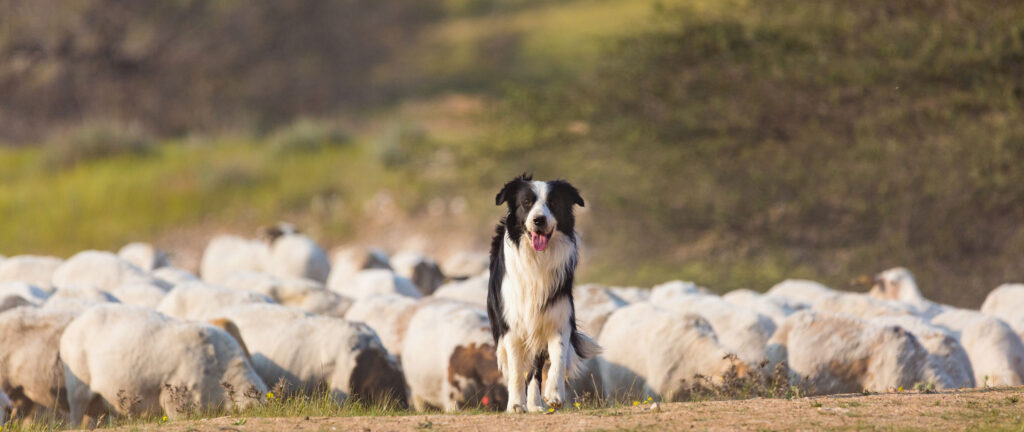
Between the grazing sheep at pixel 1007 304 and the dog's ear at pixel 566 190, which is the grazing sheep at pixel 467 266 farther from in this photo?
the dog's ear at pixel 566 190

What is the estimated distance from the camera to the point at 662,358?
7.96m

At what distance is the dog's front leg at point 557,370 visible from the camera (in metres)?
6.10

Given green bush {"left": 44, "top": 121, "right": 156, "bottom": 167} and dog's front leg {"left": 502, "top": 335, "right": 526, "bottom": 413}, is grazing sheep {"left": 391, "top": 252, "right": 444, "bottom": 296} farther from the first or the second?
green bush {"left": 44, "top": 121, "right": 156, "bottom": 167}

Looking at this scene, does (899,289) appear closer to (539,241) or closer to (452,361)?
(452,361)

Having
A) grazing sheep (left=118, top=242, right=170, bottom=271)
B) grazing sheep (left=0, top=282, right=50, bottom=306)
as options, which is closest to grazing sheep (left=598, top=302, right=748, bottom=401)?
grazing sheep (left=0, top=282, right=50, bottom=306)

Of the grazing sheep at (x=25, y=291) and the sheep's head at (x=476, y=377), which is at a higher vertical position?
the grazing sheep at (x=25, y=291)

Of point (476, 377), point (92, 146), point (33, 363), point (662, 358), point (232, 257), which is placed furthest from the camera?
point (92, 146)

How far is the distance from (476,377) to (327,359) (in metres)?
1.01

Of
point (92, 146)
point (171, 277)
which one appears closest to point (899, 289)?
point (171, 277)

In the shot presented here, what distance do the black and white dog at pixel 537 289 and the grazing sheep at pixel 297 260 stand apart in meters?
9.08

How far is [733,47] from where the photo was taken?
16.6m

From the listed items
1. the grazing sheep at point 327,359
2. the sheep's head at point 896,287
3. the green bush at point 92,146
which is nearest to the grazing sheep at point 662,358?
the grazing sheep at point 327,359

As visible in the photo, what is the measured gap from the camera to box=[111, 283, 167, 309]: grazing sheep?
396 inches

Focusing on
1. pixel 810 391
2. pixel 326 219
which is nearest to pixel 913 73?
pixel 810 391
